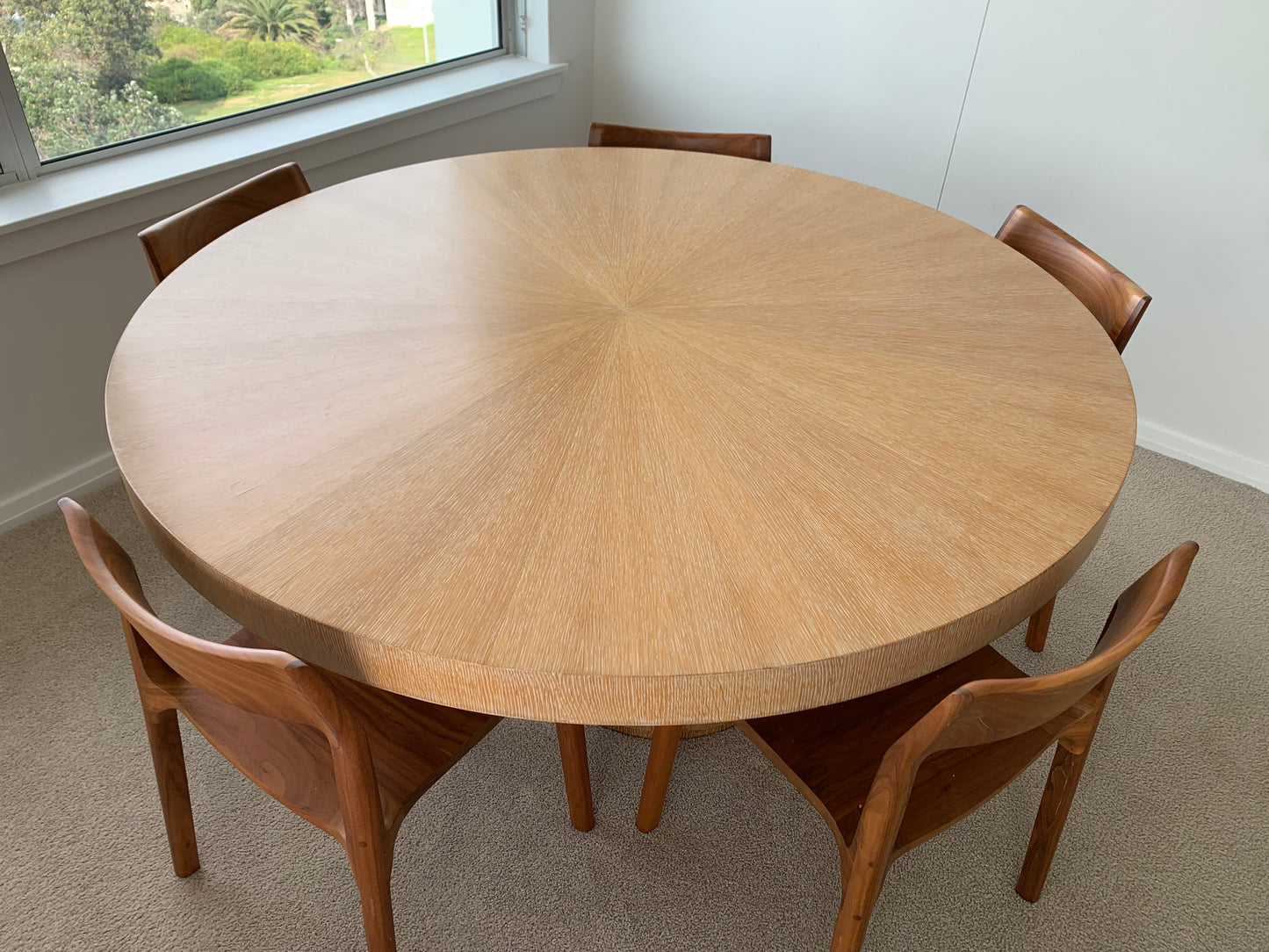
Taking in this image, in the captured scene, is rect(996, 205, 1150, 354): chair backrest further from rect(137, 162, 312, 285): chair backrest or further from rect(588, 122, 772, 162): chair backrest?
rect(137, 162, 312, 285): chair backrest

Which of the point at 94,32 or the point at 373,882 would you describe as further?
the point at 94,32

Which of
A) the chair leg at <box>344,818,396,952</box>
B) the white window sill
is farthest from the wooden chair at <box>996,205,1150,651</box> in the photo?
the white window sill

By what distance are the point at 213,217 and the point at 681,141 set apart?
1079 millimetres

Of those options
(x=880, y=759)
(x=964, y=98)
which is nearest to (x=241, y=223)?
(x=880, y=759)

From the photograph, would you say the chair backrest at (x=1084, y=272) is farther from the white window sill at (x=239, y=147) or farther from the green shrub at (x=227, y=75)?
the green shrub at (x=227, y=75)

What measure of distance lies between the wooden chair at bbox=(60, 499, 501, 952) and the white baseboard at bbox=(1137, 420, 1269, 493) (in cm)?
220

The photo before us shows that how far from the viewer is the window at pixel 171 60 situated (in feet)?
6.70

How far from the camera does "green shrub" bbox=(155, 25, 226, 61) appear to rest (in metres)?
2.25

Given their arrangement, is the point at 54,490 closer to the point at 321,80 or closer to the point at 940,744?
the point at 321,80

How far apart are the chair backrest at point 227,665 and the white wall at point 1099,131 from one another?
2.34 meters

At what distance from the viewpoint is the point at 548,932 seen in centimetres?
148

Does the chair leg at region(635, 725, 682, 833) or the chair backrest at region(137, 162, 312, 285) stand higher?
the chair backrest at region(137, 162, 312, 285)

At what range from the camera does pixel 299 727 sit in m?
1.23

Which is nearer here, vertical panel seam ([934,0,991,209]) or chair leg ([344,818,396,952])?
chair leg ([344,818,396,952])
